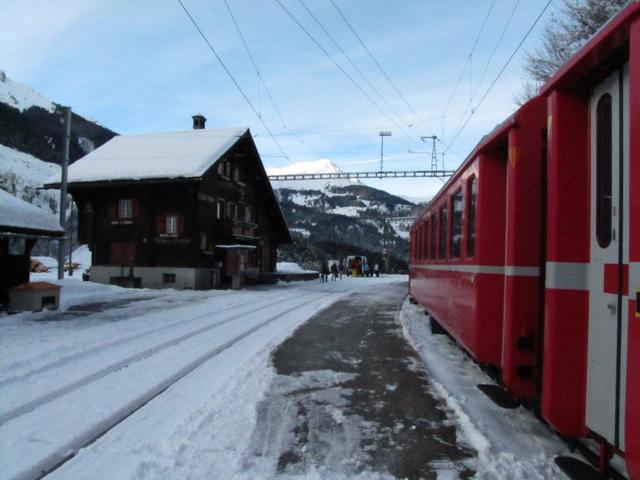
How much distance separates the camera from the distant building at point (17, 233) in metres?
11.1

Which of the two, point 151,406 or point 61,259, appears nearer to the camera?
point 151,406

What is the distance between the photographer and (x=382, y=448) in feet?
12.7

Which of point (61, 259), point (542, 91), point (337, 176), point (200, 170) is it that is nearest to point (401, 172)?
point (337, 176)

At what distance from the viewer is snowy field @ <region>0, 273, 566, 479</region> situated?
11.5 feet

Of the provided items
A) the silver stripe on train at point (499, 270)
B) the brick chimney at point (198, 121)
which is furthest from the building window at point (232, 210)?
the silver stripe on train at point (499, 270)

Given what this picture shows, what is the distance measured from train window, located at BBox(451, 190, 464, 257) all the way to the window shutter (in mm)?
20328

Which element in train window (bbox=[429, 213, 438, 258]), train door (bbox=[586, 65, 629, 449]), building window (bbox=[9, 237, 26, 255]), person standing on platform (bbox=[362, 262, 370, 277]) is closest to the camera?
train door (bbox=[586, 65, 629, 449])

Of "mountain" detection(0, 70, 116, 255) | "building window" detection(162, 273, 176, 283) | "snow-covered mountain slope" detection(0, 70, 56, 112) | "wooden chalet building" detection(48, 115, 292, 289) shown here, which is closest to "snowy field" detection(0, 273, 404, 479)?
"building window" detection(162, 273, 176, 283)

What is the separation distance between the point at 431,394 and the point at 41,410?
13.0 ft

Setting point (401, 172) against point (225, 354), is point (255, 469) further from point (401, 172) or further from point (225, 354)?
point (401, 172)

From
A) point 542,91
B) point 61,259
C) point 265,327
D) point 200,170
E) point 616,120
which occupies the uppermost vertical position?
point 200,170

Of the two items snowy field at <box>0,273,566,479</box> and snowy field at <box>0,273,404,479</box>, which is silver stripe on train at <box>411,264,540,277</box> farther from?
snowy field at <box>0,273,404,479</box>

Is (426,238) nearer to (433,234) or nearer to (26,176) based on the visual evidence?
(433,234)

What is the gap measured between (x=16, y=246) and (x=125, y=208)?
12.0m
